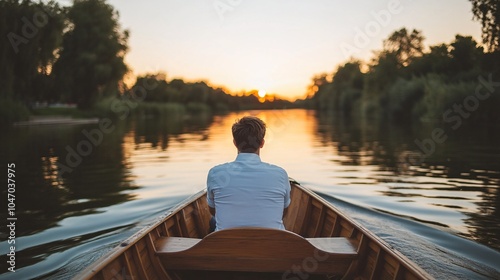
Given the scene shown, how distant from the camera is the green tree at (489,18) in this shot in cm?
2125

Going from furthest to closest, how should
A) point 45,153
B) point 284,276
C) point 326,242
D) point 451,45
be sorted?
point 451,45
point 45,153
point 326,242
point 284,276

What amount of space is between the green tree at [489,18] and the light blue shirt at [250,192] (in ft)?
73.6

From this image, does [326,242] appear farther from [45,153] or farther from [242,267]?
[45,153]

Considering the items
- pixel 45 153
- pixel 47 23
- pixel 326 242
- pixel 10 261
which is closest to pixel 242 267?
pixel 326 242

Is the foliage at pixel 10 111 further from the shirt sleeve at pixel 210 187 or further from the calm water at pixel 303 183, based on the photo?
the shirt sleeve at pixel 210 187

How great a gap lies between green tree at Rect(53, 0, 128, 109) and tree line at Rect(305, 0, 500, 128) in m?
27.6

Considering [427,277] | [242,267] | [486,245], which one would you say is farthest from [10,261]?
[486,245]

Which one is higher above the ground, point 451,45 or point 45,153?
point 451,45

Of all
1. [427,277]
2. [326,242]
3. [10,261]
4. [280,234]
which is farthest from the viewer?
[10,261]

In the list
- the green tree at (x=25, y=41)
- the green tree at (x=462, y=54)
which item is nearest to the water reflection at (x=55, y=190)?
the green tree at (x=25, y=41)

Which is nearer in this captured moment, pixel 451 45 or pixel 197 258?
pixel 197 258

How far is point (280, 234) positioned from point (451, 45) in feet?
140

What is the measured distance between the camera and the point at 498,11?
2105 cm

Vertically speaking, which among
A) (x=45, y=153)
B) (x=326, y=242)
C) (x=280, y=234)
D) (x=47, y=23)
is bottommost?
(x=45, y=153)
